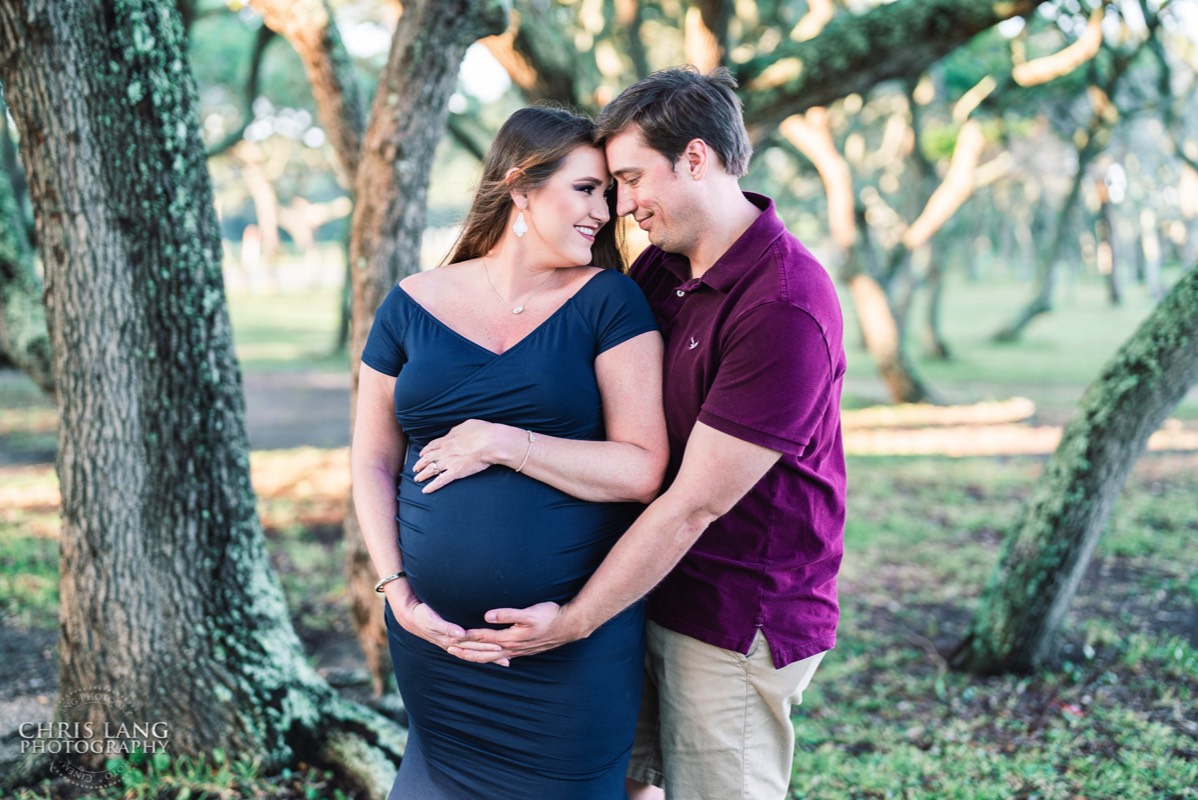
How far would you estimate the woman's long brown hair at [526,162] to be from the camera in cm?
238

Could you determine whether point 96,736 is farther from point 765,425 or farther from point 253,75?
point 253,75

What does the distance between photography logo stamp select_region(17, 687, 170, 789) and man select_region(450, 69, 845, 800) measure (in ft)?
5.36

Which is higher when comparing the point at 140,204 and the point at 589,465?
the point at 140,204

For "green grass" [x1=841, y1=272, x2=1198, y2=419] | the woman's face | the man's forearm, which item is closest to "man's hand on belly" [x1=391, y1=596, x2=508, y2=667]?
the man's forearm

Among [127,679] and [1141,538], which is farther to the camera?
[1141,538]

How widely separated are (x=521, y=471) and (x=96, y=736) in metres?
2.05

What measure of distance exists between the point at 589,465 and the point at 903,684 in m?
3.18

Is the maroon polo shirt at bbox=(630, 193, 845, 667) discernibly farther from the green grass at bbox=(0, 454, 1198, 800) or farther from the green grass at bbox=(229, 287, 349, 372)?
the green grass at bbox=(229, 287, 349, 372)

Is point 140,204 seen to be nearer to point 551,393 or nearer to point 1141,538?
point 551,393

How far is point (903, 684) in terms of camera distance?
476 centimetres

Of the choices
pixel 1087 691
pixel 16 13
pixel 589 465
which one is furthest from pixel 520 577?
pixel 1087 691

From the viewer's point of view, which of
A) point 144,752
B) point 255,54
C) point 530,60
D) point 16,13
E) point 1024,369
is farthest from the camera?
point 1024,369

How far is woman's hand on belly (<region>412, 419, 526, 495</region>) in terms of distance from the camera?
2205mm

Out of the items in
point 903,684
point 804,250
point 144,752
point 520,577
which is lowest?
point 903,684
